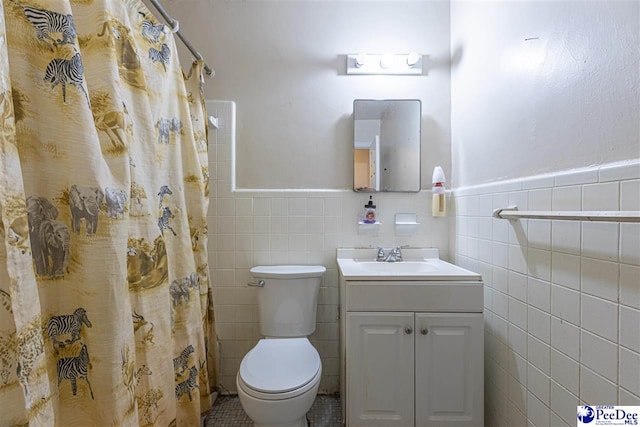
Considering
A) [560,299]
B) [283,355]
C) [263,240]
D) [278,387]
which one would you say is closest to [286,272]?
[263,240]

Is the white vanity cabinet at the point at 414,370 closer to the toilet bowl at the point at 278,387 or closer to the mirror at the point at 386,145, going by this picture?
the toilet bowl at the point at 278,387

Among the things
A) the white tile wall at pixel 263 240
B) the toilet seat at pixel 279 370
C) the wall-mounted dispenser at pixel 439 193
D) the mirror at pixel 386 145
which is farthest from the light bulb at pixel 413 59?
the toilet seat at pixel 279 370

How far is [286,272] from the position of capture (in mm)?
1561

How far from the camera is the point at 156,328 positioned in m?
1.05

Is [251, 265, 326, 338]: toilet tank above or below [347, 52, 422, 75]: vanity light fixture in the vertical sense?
below

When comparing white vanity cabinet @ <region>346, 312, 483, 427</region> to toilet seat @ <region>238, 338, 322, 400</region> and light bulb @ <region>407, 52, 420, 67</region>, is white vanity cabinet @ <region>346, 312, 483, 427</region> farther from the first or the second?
light bulb @ <region>407, 52, 420, 67</region>

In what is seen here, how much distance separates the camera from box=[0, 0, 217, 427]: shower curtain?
655mm

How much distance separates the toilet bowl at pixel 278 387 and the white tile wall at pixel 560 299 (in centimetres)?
82

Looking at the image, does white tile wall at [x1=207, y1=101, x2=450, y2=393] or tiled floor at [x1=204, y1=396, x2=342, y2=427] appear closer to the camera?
tiled floor at [x1=204, y1=396, x2=342, y2=427]

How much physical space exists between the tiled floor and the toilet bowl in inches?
9.2

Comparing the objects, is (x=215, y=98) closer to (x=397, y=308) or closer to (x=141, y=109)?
(x=141, y=109)

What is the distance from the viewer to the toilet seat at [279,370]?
1.12 metres

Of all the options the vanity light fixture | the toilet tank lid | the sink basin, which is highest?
the vanity light fixture

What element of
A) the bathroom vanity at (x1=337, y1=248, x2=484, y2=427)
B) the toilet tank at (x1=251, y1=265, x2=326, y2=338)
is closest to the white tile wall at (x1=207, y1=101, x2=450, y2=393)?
the toilet tank at (x1=251, y1=265, x2=326, y2=338)
